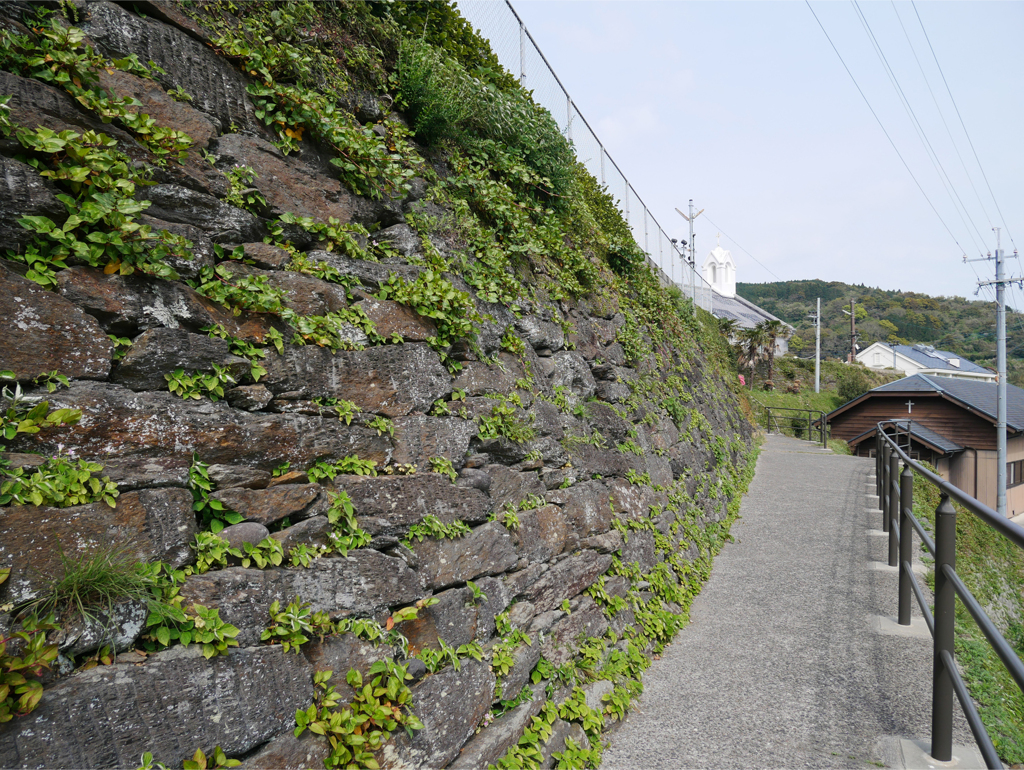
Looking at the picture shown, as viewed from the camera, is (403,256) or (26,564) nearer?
→ (26,564)

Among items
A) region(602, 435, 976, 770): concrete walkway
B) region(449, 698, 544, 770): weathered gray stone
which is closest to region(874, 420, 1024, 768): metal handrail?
region(602, 435, 976, 770): concrete walkway

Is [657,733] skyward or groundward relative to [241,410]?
groundward

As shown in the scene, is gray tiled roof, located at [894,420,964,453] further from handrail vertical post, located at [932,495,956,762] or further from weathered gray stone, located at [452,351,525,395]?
handrail vertical post, located at [932,495,956,762]

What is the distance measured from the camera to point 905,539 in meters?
3.98

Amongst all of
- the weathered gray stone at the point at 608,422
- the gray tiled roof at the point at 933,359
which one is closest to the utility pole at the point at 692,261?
the weathered gray stone at the point at 608,422

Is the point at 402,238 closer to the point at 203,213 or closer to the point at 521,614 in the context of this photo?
the point at 203,213

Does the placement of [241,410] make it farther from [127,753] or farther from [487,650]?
[487,650]

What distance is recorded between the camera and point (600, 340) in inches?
257

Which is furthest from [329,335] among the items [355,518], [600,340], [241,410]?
[600,340]

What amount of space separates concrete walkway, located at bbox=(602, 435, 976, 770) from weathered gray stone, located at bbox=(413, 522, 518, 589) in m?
1.27

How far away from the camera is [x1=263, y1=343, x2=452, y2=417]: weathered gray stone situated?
2904 millimetres

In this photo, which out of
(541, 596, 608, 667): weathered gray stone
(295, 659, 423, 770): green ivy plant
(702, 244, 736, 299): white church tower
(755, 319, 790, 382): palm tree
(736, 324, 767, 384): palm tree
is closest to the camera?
(295, 659, 423, 770): green ivy plant

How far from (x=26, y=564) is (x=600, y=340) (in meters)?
5.51

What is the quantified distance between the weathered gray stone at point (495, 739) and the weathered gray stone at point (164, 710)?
36.8 inches
